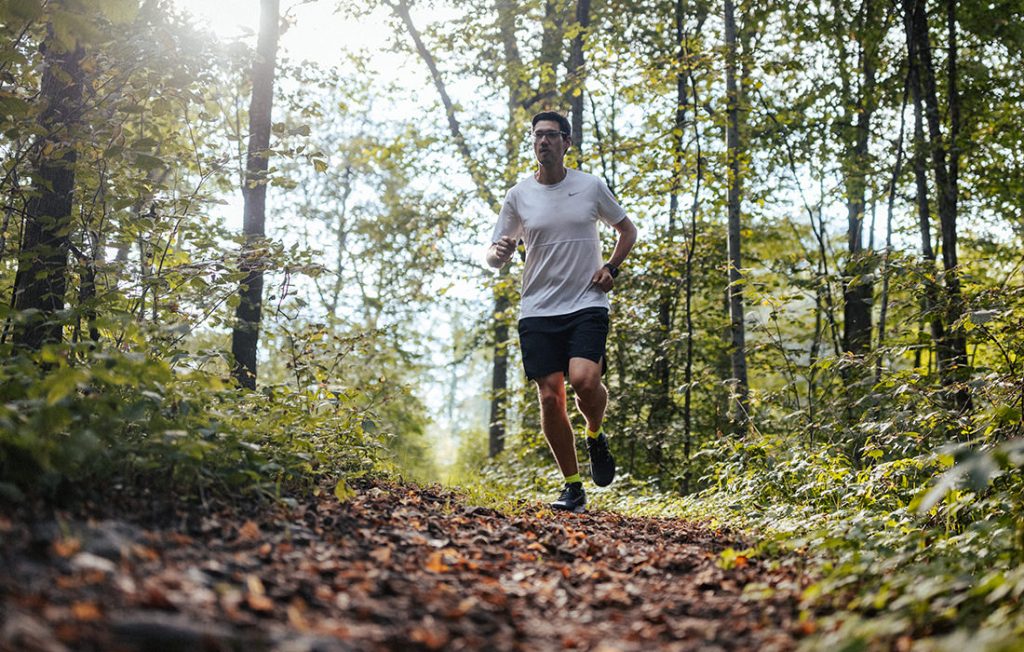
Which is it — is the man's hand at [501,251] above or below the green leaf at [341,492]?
above

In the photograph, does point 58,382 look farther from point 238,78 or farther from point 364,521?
point 238,78

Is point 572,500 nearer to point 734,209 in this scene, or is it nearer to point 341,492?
point 341,492

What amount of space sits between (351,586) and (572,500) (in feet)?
9.25

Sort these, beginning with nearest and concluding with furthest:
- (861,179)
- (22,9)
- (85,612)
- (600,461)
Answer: (85,612) < (22,9) < (600,461) < (861,179)

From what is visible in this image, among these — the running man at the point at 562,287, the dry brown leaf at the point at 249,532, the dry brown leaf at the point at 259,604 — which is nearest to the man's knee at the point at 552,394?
the running man at the point at 562,287

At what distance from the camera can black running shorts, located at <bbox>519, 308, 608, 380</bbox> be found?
5059 mm

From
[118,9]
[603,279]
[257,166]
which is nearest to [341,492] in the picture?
[603,279]

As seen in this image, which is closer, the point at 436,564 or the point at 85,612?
the point at 85,612

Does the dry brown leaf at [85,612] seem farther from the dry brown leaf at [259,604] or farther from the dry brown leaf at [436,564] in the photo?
the dry brown leaf at [436,564]

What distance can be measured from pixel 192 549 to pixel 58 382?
29.1 inches

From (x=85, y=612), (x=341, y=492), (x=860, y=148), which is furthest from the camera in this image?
(x=860, y=148)

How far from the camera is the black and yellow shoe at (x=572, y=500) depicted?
17.0 feet

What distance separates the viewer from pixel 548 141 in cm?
519

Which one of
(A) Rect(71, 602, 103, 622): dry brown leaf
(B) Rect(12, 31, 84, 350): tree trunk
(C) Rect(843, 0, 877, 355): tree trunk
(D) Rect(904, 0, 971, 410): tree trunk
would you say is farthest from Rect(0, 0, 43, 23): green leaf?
(C) Rect(843, 0, 877, 355): tree trunk
